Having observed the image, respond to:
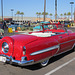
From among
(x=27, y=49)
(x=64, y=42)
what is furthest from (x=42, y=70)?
(x=64, y=42)

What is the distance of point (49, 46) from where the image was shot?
439 centimetres

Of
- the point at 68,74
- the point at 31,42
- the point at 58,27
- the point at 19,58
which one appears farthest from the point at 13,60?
the point at 58,27

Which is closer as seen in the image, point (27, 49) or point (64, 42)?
point (27, 49)

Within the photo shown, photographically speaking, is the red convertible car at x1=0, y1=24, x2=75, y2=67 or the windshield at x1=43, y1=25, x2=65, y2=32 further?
the windshield at x1=43, y1=25, x2=65, y2=32

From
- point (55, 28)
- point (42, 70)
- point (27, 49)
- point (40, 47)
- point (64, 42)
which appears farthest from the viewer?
point (55, 28)

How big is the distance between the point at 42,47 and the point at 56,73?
91 centimetres

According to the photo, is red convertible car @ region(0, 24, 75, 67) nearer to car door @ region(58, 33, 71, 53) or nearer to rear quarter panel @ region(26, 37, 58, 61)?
rear quarter panel @ region(26, 37, 58, 61)

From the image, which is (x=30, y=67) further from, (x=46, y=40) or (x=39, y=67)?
(x=46, y=40)

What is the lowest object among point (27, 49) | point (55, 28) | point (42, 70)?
point (42, 70)

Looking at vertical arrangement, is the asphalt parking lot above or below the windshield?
below

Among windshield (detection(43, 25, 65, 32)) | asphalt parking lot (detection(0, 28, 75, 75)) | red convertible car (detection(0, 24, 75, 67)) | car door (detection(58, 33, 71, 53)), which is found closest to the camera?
red convertible car (detection(0, 24, 75, 67))

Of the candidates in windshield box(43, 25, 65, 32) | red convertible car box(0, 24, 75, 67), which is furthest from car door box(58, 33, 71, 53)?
windshield box(43, 25, 65, 32)

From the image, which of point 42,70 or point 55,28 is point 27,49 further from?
point 55,28

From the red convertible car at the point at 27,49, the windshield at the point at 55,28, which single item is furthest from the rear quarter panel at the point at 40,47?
the windshield at the point at 55,28
